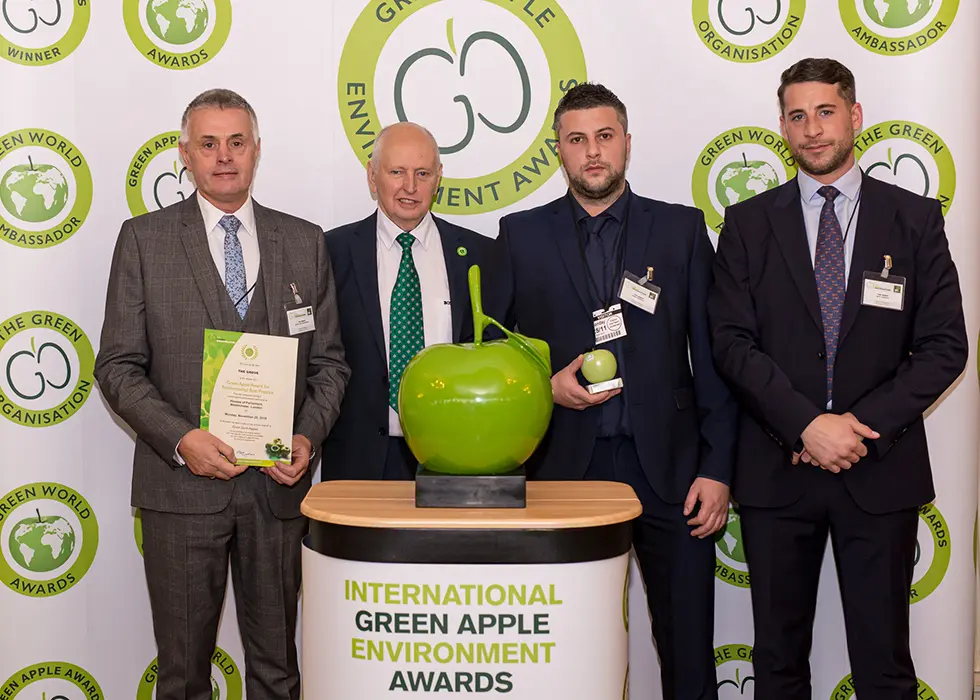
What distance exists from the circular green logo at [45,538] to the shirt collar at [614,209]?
196cm

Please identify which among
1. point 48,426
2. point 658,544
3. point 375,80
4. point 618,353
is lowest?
point 658,544

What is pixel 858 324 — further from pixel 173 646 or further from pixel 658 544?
pixel 173 646

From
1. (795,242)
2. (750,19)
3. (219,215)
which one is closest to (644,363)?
(795,242)

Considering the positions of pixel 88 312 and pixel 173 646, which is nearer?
pixel 173 646

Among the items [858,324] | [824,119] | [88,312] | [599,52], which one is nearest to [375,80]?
[599,52]

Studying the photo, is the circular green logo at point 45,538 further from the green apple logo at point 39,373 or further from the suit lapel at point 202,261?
the suit lapel at point 202,261

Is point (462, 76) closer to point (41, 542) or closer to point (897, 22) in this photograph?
point (897, 22)

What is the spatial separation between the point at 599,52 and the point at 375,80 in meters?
0.79

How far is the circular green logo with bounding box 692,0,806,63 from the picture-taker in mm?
3611

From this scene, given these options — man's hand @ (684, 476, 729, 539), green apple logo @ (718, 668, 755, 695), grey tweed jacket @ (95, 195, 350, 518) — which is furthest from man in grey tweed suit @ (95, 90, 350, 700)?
green apple logo @ (718, 668, 755, 695)

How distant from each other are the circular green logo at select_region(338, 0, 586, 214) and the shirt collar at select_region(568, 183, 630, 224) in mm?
645

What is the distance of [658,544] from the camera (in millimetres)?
2988

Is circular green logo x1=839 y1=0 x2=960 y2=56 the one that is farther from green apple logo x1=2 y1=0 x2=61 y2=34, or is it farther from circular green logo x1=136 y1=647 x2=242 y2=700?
circular green logo x1=136 y1=647 x2=242 y2=700

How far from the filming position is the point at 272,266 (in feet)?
10.1
